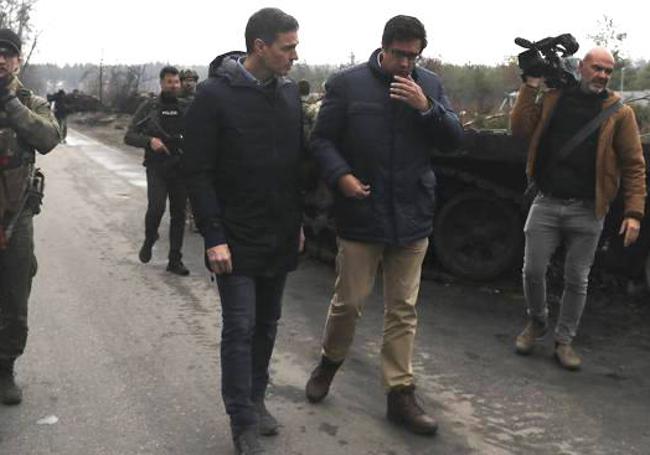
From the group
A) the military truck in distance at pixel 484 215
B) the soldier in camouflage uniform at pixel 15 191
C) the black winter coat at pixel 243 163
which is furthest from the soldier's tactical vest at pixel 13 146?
the military truck in distance at pixel 484 215

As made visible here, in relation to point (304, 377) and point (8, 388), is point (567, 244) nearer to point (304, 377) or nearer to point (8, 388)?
point (304, 377)

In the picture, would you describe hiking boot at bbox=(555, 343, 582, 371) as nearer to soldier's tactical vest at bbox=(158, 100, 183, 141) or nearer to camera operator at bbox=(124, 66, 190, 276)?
camera operator at bbox=(124, 66, 190, 276)

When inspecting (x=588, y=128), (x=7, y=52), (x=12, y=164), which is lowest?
(x=12, y=164)

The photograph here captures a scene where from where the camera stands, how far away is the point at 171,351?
5.15 meters

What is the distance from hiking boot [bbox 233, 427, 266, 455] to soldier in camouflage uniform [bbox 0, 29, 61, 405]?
1329mm

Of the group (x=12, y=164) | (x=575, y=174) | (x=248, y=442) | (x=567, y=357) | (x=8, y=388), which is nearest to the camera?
(x=248, y=442)

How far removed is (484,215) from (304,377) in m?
3.09

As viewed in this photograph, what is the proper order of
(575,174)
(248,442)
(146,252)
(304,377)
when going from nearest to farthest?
(248,442)
(304,377)
(575,174)
(146,252)

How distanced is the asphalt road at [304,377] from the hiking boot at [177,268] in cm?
7

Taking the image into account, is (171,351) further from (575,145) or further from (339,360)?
(575,145)

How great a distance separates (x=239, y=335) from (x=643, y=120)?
4.59 metres

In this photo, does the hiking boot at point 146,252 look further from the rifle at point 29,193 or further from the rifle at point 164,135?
the rifle at point 29,193

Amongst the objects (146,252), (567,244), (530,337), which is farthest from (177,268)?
(567,244)

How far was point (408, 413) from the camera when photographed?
3.98 meters
